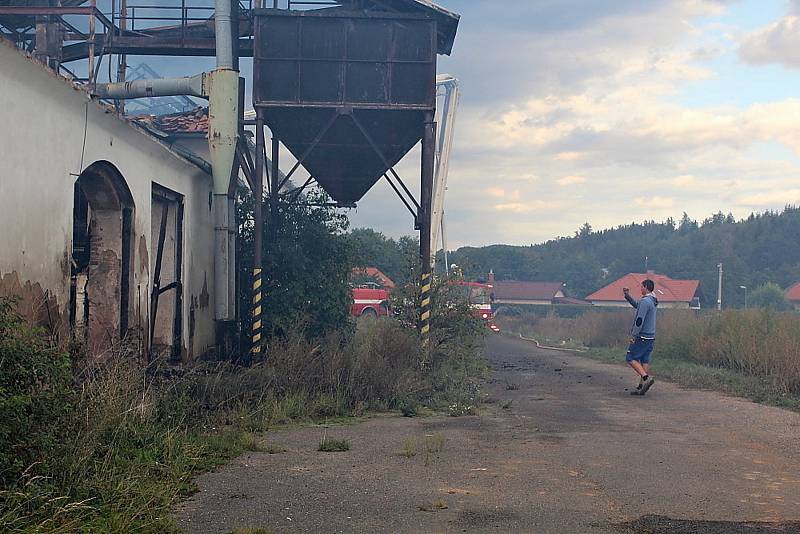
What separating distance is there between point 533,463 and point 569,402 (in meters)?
5.33

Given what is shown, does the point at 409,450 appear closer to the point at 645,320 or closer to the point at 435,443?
the point at 435,443

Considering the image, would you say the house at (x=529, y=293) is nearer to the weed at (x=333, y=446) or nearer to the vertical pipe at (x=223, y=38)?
the vertical pipe at (x=223, y=38)

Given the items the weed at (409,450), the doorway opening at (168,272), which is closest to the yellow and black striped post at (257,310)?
the doorway opening at (168,272)

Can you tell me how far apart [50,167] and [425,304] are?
8.89m

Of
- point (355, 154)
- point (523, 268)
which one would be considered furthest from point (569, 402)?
point (523, 268)

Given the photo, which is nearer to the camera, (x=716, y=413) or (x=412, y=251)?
(x=716, y=413)

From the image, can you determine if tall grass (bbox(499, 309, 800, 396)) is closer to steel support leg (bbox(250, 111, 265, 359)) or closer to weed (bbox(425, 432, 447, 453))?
weed (bbox(425, 432, 447, 453))

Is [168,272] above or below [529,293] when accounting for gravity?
above

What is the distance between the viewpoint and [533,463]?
812cm

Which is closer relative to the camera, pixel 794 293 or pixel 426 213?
pixel 426 213

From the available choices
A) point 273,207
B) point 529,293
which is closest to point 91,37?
point 273,207

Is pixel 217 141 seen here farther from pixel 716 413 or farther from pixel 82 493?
pixel 82 493

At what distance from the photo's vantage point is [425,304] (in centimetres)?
1764

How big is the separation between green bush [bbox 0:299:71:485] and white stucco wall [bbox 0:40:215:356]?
352 cm
